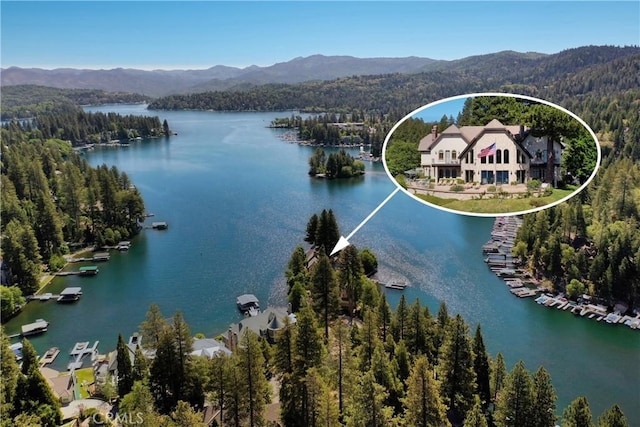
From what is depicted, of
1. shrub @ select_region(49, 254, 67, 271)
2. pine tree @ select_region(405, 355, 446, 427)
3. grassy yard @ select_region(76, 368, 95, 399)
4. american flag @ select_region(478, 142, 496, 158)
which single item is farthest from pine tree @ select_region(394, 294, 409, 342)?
shrub @ select_region(49, 254, 67, 271)

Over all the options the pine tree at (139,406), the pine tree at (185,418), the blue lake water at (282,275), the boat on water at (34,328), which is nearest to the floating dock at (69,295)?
the blue lake water at (282,275)

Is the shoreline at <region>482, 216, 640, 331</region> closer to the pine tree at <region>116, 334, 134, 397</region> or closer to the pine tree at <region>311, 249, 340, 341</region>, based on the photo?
the pine tree at <region>311, 249, 340, 341</region>

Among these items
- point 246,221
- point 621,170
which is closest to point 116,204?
point 246,221

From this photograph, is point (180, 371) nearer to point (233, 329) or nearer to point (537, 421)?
point (233, 329)

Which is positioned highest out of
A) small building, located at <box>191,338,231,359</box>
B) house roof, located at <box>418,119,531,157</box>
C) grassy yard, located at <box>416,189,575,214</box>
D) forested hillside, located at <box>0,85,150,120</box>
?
forested hillside, located at <box>0,85,150,120</box>

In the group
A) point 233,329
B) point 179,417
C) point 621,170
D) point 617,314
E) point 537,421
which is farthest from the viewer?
point 621,170

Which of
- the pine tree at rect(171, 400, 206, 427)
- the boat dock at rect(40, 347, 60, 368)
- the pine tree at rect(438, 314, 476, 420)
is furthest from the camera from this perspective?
the boat dock at rect(40, 347, 60, 368)
